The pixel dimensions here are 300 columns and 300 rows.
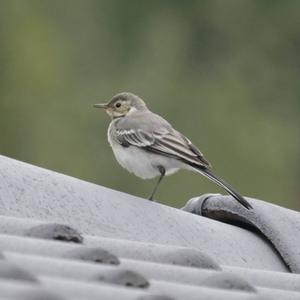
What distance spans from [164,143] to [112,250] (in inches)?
196

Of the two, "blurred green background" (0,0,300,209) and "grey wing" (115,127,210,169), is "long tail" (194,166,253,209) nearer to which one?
"grey wing" (115,127,210,169)

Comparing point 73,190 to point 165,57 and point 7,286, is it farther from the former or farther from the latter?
point 165,57

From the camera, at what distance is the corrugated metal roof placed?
3547 millimetres

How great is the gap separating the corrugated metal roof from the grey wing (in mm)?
2959

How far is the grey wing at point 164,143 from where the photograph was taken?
29.1ft

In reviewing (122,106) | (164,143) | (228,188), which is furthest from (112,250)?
(122,106)

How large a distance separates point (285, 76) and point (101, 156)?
9.68 meters

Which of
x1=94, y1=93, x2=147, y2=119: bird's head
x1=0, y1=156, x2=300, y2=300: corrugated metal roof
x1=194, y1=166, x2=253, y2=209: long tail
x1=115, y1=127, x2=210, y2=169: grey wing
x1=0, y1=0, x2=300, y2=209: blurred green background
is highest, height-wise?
x1=0, y1=0, x2=300, y2=209: blurred green background

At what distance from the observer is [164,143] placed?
362 inches

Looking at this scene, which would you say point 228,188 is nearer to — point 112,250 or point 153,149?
point 153,149

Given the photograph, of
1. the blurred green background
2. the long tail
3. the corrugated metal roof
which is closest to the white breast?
the long tail

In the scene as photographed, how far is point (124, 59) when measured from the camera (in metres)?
31.9

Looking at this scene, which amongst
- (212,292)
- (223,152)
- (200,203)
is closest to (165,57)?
(223,152)

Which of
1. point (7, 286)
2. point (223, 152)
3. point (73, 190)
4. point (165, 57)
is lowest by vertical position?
point (7, 286)
